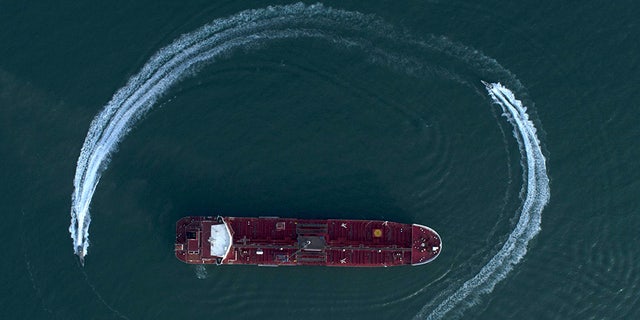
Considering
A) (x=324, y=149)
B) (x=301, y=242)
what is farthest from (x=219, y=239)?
(x=324, y=149)

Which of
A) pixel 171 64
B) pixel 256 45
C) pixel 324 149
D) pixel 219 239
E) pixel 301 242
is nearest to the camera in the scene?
pixel 301 242

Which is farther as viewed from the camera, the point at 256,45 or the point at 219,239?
the point at 256,45

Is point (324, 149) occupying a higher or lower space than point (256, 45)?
lower

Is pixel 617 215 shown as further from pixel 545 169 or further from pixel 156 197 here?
pixel 156 197

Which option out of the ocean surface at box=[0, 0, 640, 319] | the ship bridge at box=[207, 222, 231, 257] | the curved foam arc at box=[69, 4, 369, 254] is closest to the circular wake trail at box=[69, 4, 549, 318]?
the curved foam arc at box=[69, 4, 369, 254]

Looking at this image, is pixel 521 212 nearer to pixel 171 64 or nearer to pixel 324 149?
pixel 324 149

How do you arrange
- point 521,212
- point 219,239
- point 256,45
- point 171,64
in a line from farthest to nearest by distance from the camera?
1. point 256,45
2. point 171,64
3. point 521,212
4. point 219,239

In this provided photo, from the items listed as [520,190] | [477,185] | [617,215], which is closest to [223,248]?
[477,185]

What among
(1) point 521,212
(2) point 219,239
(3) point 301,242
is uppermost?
(1) point 521,212
